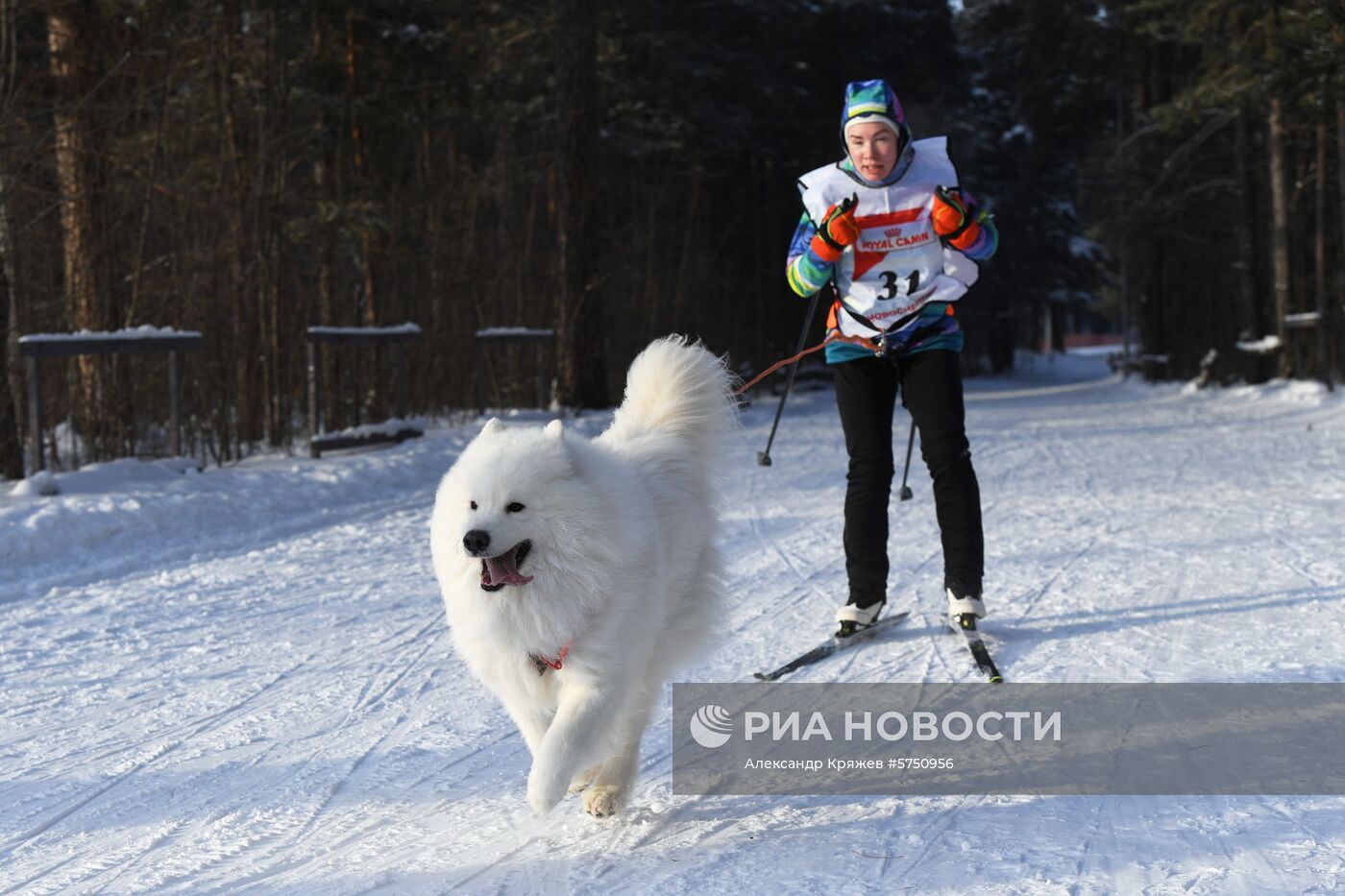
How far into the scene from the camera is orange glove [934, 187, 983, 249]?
4195 millimetres

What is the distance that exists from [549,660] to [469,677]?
1.46 metres

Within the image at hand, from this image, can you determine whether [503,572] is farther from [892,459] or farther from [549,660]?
[892,459]

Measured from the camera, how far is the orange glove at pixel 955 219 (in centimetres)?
420

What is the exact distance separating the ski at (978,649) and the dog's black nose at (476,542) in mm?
1982

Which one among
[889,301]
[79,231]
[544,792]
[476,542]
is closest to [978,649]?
[889,301]

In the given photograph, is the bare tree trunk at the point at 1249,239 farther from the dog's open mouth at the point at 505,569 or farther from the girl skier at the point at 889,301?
the dog's open mouth at the point at 505,569

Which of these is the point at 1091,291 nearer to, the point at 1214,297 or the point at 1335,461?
the point at 1214,297

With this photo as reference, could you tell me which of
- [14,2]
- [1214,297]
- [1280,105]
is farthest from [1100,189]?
[14,2]

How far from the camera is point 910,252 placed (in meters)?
4.37

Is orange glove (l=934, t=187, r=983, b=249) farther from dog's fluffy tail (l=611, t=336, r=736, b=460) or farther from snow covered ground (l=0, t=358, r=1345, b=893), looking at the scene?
dog's fluffy tail (l=611, t=336, r=736, b=460)

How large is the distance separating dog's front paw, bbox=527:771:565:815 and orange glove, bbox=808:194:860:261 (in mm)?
2382

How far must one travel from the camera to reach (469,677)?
4145mm

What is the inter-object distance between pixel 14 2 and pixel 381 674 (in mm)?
6192

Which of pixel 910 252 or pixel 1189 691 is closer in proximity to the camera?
pixel 1189 691
